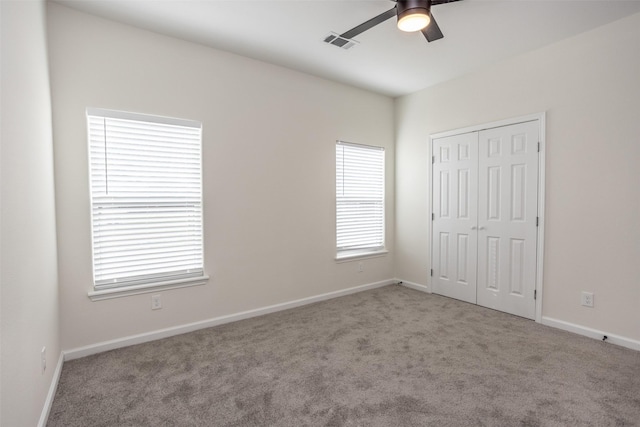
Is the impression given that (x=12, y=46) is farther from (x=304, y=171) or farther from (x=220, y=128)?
(x=304, y=171)

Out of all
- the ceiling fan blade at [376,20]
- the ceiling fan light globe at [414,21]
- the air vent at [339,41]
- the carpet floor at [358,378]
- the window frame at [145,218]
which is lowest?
the carpet floor at [358,378]

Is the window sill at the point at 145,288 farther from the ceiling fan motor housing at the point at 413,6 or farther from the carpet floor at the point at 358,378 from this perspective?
the ceiling fan motor housing at the point at 413,6

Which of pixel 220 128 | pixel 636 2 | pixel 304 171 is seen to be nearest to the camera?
pixel 636 2

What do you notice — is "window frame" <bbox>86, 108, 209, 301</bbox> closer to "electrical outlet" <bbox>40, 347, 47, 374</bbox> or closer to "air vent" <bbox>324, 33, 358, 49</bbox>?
"electrical outlet" <bbox>40, 347, 47, 374</bbox>

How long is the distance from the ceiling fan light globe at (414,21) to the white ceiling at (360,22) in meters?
0.39

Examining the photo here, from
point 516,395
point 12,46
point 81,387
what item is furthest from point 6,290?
point 516,395

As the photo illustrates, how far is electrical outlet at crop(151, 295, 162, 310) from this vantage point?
3031mm

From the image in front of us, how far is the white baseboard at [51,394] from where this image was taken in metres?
1.87

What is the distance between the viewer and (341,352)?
278cm

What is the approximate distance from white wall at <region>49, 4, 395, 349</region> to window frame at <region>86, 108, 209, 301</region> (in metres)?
0.05

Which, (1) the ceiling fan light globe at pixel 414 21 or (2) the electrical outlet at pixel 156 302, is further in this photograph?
(2) the electrical outlet at pixel 156 302

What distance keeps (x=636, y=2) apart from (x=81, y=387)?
5058 mm

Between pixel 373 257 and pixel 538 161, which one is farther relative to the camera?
pixel 373 257

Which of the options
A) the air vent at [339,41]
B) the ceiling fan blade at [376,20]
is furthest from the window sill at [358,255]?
the ceiling fan blade at [376,20]
